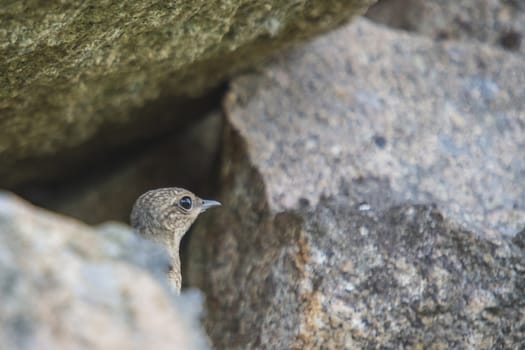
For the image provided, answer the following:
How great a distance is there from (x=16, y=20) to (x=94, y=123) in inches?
85.1

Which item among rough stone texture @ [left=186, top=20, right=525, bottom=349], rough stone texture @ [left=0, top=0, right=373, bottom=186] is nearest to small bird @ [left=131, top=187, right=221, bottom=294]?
rough stone texture @ [left=186, top=20, right=525, bottom=349]

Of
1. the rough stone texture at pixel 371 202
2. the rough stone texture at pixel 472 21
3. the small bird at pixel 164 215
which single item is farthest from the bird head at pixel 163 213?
the rough stone texture at pixel 472 21

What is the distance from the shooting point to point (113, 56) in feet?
15.5

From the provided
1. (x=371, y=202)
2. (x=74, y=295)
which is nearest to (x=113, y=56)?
(x=371, y=202)

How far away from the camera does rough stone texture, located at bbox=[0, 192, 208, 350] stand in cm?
274

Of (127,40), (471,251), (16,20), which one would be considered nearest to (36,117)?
(127,40)

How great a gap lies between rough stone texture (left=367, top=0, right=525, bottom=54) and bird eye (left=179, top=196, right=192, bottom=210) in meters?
2.82

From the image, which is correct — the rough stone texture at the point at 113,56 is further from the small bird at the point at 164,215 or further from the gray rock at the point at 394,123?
the small bird at the point at 164,215

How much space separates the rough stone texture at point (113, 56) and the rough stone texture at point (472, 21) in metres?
1.68

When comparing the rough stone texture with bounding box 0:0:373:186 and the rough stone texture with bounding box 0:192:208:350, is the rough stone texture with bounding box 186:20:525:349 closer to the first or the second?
the rough stone texture with bounding box 0:0:373:186

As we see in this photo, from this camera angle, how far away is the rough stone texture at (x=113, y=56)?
4.14 meters

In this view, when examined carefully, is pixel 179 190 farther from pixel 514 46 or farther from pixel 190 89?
pixel 514 46

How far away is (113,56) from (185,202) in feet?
3.82

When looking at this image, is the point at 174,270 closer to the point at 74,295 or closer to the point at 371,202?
the point at 371,202
